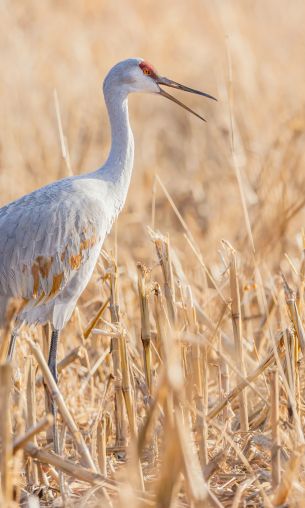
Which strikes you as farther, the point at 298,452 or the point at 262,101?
the point at 262,101

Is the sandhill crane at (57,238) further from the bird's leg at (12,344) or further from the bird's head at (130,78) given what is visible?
the bird's head at (130,78)

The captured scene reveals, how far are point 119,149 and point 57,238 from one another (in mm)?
537

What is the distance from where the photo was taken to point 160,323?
2998 mm

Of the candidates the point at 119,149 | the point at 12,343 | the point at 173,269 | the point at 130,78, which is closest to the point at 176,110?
the point at 130,78

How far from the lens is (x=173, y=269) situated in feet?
14.3

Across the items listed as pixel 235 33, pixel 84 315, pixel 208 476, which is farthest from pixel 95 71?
pixel 208 476

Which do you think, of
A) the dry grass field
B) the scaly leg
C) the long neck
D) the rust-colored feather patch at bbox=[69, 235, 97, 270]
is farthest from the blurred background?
the scaly leg

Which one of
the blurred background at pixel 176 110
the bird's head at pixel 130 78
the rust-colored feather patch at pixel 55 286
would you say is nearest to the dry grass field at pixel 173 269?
the blurred background at pixel 176 110

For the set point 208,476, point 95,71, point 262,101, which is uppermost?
point 95,71

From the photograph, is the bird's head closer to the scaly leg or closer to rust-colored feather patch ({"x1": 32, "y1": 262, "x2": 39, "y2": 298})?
rust-colored feather patch ({"x1": 32, "y1": 262, "x2": 39, "y2": 298})

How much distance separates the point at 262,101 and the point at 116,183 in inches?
175

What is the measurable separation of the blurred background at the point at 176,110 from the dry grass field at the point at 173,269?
2 centimetres

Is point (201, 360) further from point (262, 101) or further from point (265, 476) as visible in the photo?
point (262, 101)

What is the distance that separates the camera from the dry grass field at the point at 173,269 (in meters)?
2.85
